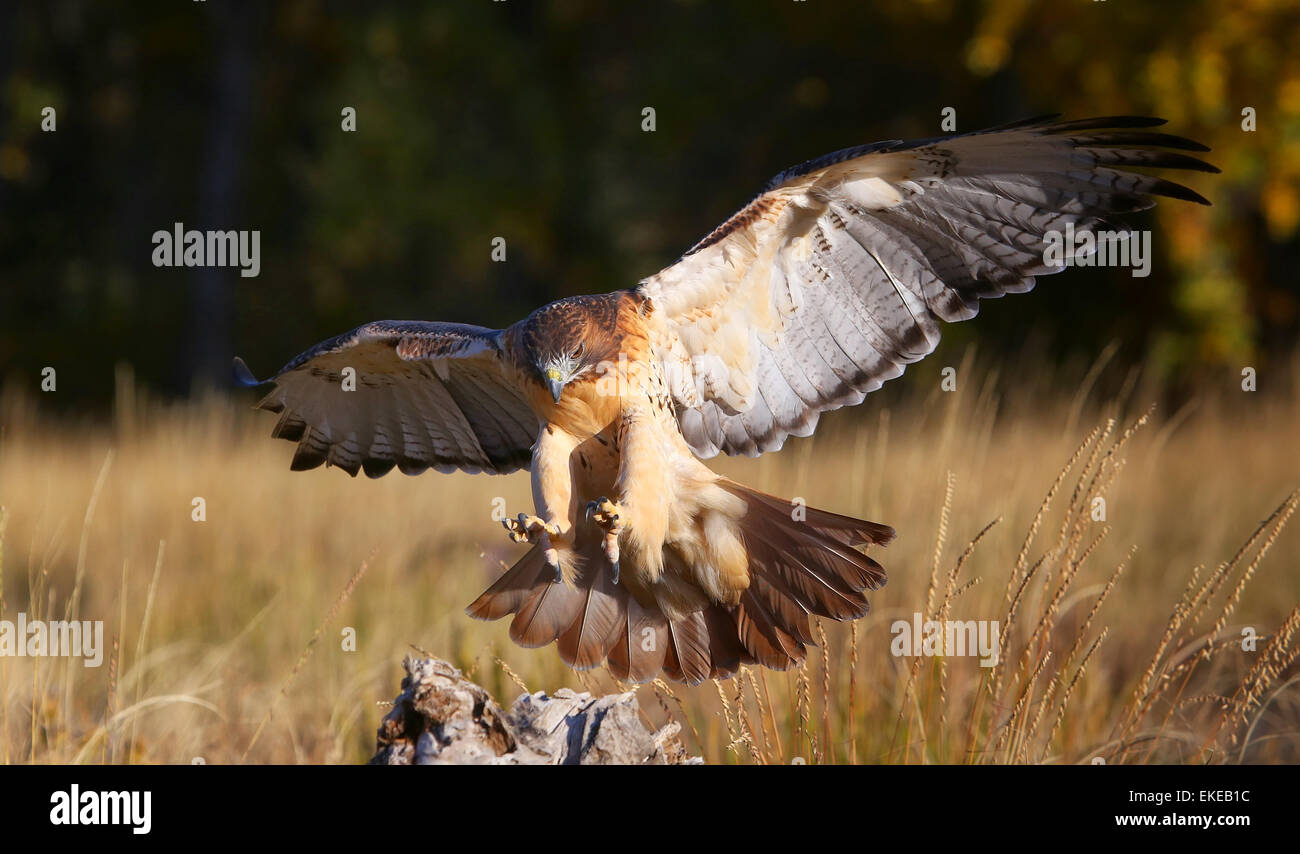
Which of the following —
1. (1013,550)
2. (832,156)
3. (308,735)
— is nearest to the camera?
(832,156)

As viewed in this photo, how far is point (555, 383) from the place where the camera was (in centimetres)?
319

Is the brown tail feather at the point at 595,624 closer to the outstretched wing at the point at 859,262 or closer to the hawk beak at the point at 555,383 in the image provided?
the hawk beak at the point at 555,383

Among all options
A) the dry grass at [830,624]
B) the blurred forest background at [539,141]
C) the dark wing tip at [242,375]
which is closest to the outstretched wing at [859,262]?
the dry grass at [830,624]

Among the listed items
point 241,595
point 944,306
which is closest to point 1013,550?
point 944,306

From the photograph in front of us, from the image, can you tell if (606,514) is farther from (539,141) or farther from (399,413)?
(539,141)

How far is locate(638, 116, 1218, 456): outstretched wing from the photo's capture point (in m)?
3.38

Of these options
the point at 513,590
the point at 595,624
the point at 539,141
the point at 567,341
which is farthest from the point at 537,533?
the point at 539,141

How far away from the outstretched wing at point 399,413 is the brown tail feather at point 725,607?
86 cm

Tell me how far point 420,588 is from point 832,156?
3811mm

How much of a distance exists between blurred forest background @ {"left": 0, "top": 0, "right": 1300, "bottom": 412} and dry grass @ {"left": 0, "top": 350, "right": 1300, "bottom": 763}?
242 cm

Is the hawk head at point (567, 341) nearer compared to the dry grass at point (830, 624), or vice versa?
the hawk head at point (567, 341)

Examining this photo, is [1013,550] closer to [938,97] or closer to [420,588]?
[420,588]

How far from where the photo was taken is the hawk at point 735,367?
322cm

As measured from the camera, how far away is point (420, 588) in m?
6.27
